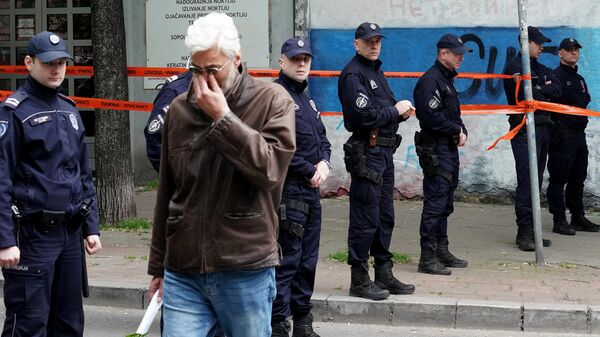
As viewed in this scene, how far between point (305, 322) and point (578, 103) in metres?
5.12

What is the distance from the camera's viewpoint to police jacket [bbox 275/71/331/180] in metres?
6.46

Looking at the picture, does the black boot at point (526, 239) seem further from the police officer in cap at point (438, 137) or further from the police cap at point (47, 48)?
the police cap at point (47, 48)

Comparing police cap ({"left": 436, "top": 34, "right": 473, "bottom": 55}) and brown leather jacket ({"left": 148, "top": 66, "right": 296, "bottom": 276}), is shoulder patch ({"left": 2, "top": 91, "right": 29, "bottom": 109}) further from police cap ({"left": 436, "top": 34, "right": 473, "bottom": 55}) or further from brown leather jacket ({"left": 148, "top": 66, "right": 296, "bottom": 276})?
police cap ({"left": 436, "top": 34, "right": 473, "bottom": 55})

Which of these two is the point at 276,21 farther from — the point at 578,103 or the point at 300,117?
the point at 300,117

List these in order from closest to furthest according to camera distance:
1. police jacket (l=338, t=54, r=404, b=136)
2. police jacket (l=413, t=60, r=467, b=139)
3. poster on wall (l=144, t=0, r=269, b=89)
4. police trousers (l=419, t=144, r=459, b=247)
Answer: police jacket (l=338, t=54, r=404, b=136)
police jacket (l=413, t=60, r=467, b=139)
police trousers (l=419, t=144, r=459, b=247)
poster on wall (l=144, t=0, r=269, b=89)

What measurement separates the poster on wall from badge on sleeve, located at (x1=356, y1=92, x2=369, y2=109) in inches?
226

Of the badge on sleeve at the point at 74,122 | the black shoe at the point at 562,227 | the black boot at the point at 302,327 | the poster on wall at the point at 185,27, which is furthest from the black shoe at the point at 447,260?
the poster on wall at the point at 185,27

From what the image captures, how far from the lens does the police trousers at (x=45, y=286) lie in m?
5.17

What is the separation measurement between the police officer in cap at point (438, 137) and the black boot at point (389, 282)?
0.82 m

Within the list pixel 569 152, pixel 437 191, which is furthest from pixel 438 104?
pixel 569 152

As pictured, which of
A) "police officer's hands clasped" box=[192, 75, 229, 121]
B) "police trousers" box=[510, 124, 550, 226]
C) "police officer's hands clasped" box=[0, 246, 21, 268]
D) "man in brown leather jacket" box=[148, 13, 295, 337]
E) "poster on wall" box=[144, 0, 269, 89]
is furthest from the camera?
"poster on wall" box=[144, 0, 269, 89]

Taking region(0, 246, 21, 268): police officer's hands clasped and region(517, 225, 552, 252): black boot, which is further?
region(517, 225, 552, 252): black boot

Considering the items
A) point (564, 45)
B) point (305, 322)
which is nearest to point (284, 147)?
point (305, 322)

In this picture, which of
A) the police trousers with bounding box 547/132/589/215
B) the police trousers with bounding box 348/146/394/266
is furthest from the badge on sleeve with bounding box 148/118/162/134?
the police trousers with bounding box 547/132/589/215
